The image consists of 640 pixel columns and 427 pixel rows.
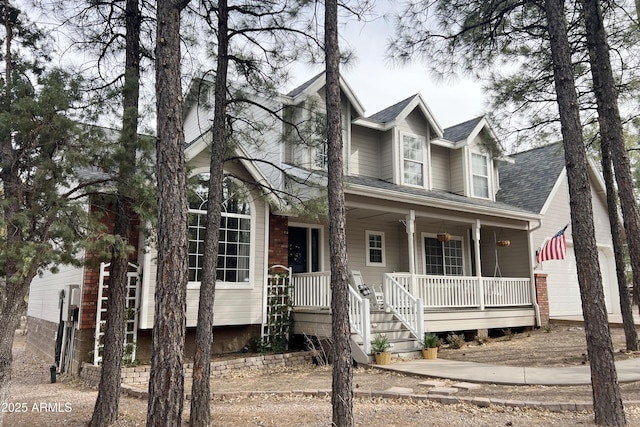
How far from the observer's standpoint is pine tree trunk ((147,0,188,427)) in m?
4.32

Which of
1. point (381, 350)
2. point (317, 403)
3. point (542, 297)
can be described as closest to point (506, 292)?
point (542, 297)

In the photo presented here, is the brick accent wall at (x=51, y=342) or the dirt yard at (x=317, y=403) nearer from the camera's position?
the dirt yard at (x=317, y=403)

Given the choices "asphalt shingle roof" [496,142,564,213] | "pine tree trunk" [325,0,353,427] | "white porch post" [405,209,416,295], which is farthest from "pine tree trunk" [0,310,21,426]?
"asphalt shingle roof" [496,142,564,213]

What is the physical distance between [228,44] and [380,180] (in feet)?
25.1

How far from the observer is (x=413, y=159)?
14.4 meters

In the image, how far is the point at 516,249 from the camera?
15.4 metres

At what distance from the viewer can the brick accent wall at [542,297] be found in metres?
14.4

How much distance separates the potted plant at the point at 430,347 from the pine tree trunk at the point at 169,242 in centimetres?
657

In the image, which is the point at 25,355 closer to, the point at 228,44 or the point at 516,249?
the point at 228,44

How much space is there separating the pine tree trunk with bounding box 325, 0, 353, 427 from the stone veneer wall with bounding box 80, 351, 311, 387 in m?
4.80

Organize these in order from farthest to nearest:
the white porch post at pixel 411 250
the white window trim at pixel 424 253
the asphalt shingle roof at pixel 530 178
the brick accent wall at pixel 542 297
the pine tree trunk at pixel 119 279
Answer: the asphalt shingle roof at pixel 530 178 < the white window trim at pixel 424 253 < the brick accent wall at pixel 542 297 < the white porch post at pixel 411 250 < the pine tree trunk at pixel 119 279

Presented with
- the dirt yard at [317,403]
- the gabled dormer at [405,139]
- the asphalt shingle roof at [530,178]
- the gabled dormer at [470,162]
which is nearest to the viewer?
the dirt yard at [317,403]

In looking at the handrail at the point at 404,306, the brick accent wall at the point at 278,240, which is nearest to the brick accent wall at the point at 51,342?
the brick accent wall at the point at 278,240

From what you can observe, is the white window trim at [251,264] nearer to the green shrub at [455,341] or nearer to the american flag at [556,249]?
the green shrub at [455,341]
